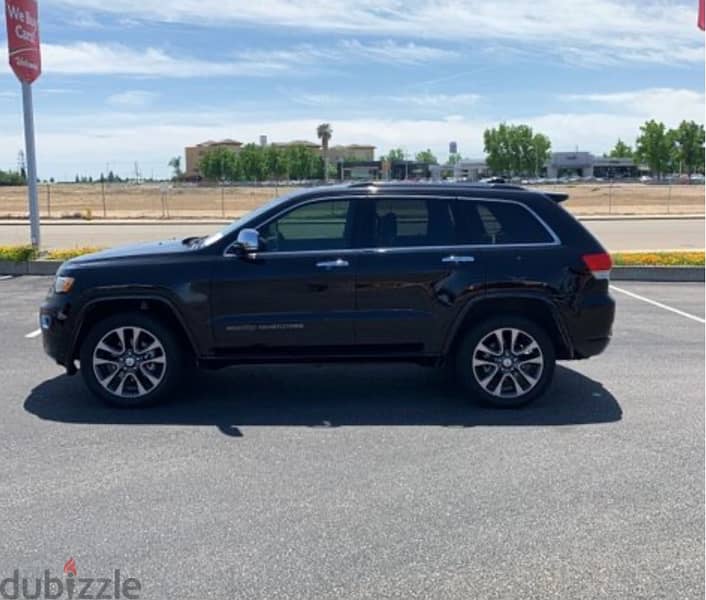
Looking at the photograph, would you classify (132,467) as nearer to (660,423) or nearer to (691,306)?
(660,423)

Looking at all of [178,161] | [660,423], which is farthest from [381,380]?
[178,161]

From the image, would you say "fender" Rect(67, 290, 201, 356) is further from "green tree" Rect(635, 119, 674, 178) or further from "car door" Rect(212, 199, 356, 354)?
"green tree" Rect(635, 119, 674, 178)

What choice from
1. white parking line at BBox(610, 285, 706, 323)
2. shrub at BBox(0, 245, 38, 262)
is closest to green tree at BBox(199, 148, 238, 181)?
shrub at BBox(0, 245, 38, 262)

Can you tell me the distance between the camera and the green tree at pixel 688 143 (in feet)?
302

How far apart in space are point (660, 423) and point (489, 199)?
212cm

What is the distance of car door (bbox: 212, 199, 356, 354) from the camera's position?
5.43 metres

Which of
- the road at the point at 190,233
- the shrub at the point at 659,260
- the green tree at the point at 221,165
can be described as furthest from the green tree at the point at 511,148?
the shrub at the point at 659,260

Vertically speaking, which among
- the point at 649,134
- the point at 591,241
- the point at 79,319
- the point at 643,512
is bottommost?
the point at 643,512

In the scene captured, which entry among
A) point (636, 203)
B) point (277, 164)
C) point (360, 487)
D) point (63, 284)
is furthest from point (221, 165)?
point (360, 487)

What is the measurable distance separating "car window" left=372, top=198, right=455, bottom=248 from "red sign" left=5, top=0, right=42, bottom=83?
11.3 meters

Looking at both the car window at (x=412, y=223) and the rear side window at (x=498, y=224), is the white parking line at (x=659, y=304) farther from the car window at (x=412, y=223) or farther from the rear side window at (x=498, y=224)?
the car window at (x=412, y=223)

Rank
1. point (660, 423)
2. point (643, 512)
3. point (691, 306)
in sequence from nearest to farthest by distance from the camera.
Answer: point (643, 512) → point (660, 423) → point (691, 306)

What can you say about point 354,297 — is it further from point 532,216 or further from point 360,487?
point 360,487

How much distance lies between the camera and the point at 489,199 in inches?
223
